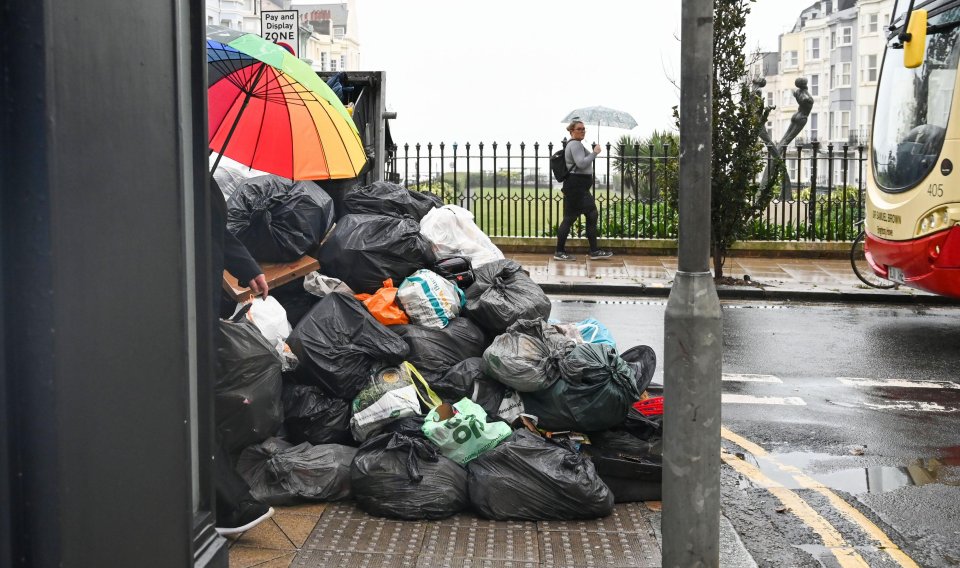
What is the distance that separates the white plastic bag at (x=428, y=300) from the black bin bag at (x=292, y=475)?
4.19ft

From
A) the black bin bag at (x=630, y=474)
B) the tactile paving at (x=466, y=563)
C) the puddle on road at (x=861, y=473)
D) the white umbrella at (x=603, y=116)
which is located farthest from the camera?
the white umbrella at (x=603, y=116)

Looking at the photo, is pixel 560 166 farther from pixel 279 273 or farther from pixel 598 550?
pixel 598 550

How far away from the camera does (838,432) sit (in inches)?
272

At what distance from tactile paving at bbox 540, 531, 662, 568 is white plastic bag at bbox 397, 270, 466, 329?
5.89 feet

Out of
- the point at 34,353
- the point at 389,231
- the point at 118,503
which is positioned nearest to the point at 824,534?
the point at 389,231

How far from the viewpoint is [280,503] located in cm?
504

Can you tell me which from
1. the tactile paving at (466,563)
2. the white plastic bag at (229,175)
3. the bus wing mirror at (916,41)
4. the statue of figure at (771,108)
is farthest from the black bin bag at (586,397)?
the statue of figure at (771,108)

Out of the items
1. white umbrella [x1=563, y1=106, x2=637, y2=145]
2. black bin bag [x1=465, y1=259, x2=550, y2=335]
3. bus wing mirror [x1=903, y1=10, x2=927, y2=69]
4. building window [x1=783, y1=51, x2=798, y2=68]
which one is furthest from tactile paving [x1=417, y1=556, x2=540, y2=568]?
building window [x1=783, y1=51, x2=798, y2=68]

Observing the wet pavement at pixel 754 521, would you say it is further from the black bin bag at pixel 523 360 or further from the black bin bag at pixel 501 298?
the black bin bag at pixel 501 298

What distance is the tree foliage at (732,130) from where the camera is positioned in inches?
527

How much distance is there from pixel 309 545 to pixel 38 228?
114 inches

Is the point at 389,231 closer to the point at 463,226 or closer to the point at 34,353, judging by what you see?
the point at 463,226

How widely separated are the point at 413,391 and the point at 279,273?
4.84ft

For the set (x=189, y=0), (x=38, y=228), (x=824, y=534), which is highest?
(x=189, y=0)
